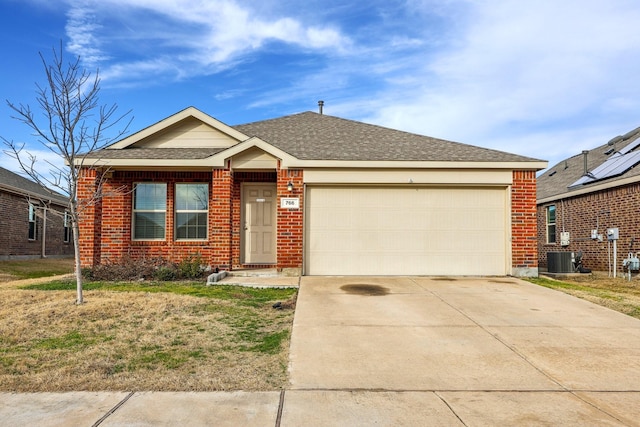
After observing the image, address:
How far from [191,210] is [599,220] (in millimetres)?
13330

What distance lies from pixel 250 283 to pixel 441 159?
5.63 m

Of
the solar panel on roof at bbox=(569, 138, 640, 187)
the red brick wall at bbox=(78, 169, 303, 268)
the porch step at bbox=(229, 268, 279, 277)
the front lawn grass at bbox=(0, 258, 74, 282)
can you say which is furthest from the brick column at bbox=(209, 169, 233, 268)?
the solar panel on roof at bbox=(569, 138, 640, 187)

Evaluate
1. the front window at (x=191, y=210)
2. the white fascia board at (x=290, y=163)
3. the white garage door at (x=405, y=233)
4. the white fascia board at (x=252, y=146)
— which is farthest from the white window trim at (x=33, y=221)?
the white garage door at (x=405, y=233)

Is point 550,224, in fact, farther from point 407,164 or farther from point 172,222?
point 172,222

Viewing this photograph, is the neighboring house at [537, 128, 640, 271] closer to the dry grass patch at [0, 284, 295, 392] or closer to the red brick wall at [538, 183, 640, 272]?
the red brick wall at [538, 183, 640, 272]

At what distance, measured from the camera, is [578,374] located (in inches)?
183

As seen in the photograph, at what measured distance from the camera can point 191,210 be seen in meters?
11.9

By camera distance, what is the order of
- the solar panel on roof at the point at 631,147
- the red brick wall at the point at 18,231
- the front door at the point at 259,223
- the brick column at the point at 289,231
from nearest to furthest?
the brick column at the point at 289,231, the front door at the point at 259,223, the solar panel on roof at the point at 631,147, the red brick wall at the point at 18,231

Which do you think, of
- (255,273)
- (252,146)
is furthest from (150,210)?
(255,273)

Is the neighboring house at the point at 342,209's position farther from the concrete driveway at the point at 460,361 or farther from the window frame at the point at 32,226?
the window frame at the point at 32,226

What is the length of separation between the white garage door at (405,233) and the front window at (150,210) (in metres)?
4.04

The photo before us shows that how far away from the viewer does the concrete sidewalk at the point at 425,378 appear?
11.7ft

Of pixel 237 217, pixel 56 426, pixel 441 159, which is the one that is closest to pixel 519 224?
pixel 441 159

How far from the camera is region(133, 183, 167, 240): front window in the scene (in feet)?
38.9
